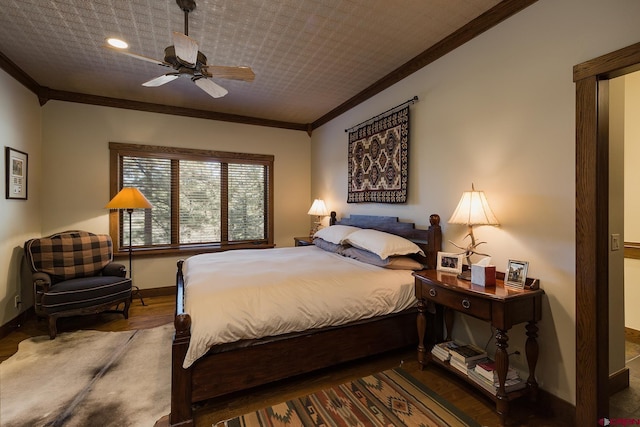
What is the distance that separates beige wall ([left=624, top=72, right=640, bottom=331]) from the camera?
2.87 meters

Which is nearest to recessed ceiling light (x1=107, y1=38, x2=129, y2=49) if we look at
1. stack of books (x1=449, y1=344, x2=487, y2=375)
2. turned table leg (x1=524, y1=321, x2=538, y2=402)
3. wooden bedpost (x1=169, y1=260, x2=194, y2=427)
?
wooden bedpost (x1=169, y1=260, x2=194, y2=427)

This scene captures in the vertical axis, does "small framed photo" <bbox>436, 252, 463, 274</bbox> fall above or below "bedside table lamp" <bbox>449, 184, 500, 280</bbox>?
below

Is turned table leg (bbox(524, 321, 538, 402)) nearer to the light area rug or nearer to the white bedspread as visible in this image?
the white bedspread

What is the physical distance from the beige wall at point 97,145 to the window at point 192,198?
140mm

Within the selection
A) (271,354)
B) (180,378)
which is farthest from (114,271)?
(271,354)

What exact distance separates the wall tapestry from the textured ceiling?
551mm

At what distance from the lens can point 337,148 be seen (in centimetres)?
450

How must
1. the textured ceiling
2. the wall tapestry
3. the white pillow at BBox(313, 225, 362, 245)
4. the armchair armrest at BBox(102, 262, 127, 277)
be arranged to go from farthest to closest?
the armchair armrest at BBox(102, 262, 127, 277) < the white pillow at BBox(313, 225, 362, 245) < the wall tapestry < the textured ceiling

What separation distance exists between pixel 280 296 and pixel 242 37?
2215 millimetres

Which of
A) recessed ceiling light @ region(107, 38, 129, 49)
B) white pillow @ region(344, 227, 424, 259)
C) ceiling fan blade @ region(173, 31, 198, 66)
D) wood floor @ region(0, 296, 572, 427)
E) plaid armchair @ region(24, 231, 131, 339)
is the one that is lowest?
wood floor @ region(0, 296, 572, 427)

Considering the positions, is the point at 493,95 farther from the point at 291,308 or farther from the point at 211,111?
the point at 211,111

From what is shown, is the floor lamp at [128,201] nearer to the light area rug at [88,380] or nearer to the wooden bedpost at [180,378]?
the light area rug at [88,380]

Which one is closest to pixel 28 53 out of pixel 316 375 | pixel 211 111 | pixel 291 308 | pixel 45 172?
pixel 45 172

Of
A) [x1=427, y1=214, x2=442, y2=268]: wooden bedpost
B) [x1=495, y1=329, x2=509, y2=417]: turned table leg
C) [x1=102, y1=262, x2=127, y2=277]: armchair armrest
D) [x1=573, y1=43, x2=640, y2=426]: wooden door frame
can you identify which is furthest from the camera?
[x1=102, y1=262, x2=127, y2=277]: armchair armrest
